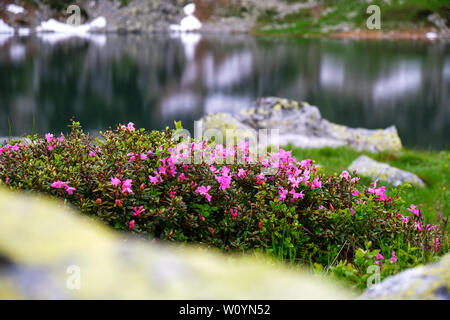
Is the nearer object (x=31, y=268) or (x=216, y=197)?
(x=31, y=268)

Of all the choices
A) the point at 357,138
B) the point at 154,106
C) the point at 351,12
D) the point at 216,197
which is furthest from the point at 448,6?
the point at 216,197

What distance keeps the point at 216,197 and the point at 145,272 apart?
10.8 feet

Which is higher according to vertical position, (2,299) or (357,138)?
(2,299)

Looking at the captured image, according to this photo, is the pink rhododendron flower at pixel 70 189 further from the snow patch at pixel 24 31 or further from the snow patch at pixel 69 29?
the snow patch at pixel 24 31

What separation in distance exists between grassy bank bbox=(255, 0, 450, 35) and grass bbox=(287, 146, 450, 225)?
15239 centimetres

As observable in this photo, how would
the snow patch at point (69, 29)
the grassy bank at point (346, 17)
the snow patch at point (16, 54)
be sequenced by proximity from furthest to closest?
the grassy bank at point (346, 17), the snow patch at point (69, 29), the snow patch at point (16, 54)

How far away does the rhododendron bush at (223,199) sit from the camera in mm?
4988

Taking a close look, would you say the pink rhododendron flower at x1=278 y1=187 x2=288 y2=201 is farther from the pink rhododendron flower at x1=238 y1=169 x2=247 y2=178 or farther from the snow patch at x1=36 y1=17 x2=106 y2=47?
the snow patch at x1=36 y1=17 x2=106 y2=47

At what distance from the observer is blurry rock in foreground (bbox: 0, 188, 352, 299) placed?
2.02 m

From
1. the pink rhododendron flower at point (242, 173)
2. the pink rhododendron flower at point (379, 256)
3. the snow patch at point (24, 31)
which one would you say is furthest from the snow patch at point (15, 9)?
the pink rhododendron flower at point (379, 256)

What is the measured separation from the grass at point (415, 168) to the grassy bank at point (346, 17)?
500ft

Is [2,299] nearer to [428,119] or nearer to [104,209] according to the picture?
[104,209]

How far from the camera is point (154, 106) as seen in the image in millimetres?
46625

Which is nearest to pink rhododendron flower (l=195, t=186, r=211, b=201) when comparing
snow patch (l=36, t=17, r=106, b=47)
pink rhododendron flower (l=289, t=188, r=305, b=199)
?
pink rhododendron flower (l=289, t=188, r=305, b=199)
